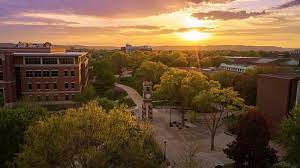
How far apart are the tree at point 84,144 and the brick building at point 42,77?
4103 cm

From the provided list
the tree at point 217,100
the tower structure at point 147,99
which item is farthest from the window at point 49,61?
the tree at point 217,100

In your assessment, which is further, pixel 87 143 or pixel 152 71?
pixel 152 71

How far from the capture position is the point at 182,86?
153ft

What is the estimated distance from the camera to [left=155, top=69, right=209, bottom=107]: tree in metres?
46.0

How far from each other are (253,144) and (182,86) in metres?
21.3

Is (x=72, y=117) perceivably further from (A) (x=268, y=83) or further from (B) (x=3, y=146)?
(A) (x=268, y=83)

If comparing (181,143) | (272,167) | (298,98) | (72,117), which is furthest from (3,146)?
(298,98)

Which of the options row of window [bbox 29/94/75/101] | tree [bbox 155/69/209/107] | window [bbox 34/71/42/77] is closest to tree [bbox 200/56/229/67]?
row of window [bbox 29/94/75/101]

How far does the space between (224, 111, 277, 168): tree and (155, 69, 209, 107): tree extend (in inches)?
747

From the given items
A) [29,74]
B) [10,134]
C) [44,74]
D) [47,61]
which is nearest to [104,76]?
[44,74]

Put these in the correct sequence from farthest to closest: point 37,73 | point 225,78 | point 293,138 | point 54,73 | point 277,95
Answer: point 225,78, point 54,73, point 37,73, point 277,95, point 293,138

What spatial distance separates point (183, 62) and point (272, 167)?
270 ft

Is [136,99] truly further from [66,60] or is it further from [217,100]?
[217,100]

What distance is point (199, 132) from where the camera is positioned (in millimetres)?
43562
